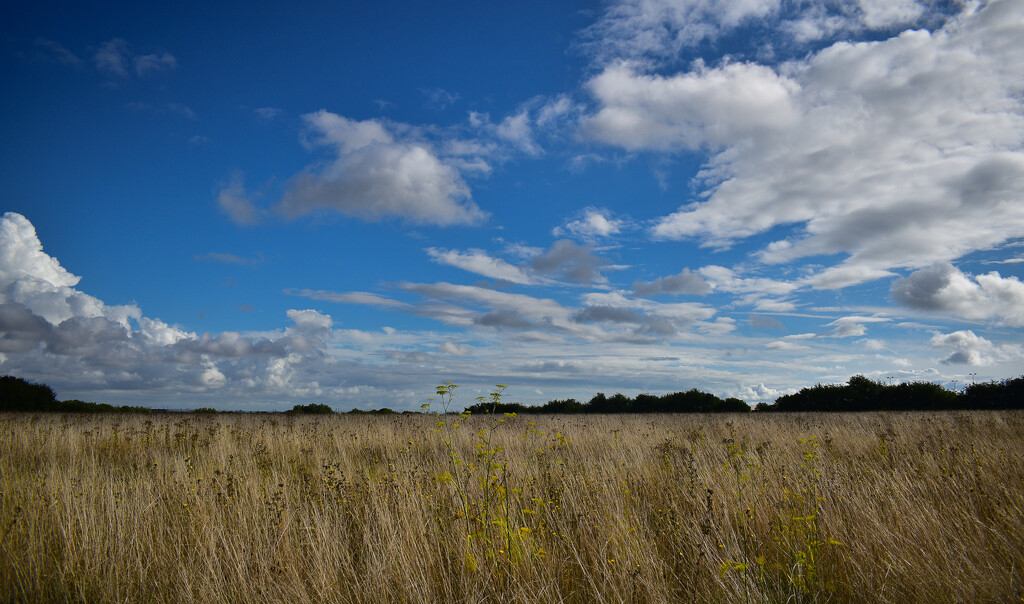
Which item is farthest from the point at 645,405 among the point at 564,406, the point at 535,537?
the point at 535,537

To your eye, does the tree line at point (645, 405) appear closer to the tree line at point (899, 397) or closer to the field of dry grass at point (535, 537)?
the tree line at point (899, 397)

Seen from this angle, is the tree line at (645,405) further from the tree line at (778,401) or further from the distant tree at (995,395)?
the distant tree at (995,395)

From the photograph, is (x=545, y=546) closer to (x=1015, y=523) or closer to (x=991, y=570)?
(x=991, y=570)

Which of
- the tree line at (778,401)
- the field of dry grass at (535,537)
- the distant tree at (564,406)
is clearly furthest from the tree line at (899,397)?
the field of dry grass at (535,537)

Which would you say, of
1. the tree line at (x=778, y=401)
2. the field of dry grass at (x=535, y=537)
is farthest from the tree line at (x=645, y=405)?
the field of dry grass at (x=535, y=537)

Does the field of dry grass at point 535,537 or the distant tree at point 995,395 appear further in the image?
the distant tree at point 995,395

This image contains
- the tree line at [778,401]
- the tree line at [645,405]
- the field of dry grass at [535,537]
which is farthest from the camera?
the tree line at [645,405]

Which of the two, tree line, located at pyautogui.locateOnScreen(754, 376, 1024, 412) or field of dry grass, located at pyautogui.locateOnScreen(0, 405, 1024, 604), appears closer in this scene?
field of dry grass, located at pyautogui.locateOnScreen(0, 405, 1024, 604)

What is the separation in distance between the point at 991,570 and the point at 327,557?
16.7 ft

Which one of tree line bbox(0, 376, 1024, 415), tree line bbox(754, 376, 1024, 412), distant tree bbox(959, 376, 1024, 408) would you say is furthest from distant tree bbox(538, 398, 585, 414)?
distant tree bbox(959, 376, 1024, 408)

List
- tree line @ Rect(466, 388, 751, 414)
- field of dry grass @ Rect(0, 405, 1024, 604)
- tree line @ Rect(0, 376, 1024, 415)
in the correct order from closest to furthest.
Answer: field of dry grass @ Rect(0, 405, 1024, 604), tree line @ Rect(0, 376, 1024, 415), tree line @ Rect(466, 388, 751, 414)

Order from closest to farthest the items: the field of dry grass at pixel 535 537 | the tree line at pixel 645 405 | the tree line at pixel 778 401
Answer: the field of dry grass at pixel 535 537 < the tree line at pixel 778 401 < the tree line at pixel 645 405

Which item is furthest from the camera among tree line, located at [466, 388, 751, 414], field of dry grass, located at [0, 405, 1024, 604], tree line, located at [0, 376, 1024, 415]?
tree line, located at [466, 388, 751, 414]

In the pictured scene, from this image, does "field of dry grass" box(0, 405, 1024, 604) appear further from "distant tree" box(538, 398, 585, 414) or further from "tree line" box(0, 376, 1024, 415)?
"distant tree" box(538, 398, 585, 414)
